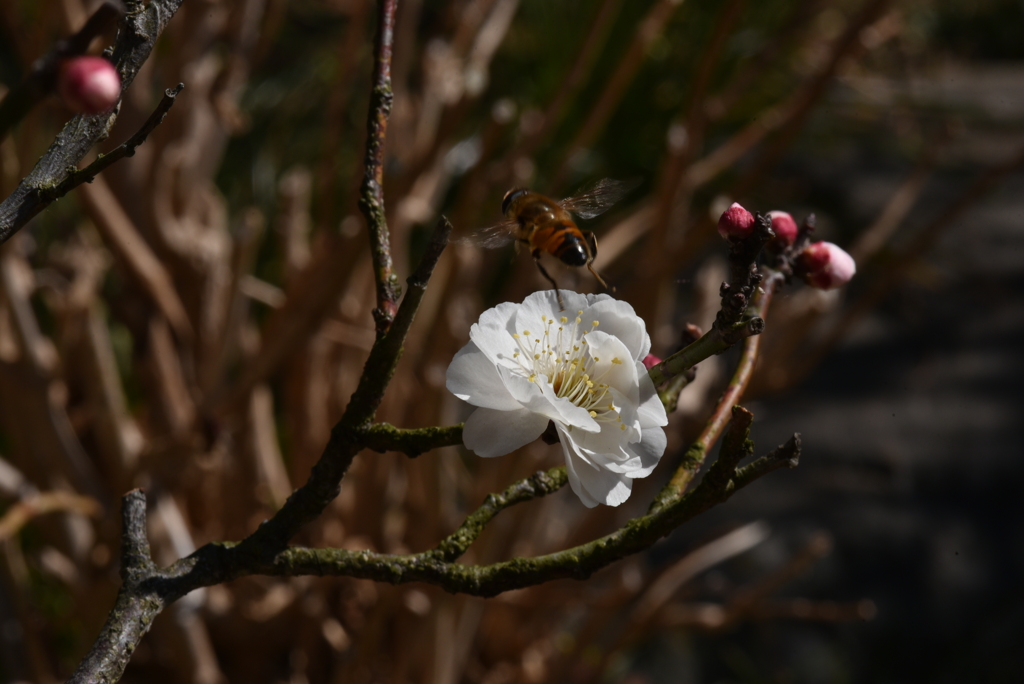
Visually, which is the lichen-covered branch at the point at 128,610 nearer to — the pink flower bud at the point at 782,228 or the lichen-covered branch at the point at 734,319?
the lichen-covered branch at the point at 734,319

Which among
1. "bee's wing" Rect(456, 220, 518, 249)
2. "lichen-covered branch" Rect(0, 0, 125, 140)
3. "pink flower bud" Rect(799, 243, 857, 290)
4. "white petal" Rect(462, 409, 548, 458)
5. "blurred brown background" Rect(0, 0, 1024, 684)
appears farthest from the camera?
"blurred brown background" Rect(0, 0, 1024, 684)

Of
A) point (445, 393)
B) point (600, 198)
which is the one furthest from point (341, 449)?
point (445, 393)

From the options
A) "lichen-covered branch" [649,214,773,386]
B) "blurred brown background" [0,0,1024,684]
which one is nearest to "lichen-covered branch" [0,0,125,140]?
"lichen-covered branch" [649,214,773,386]

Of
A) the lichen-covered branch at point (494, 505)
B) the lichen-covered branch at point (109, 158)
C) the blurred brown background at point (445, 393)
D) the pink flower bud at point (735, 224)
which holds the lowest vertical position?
the blurred brown background at point (445, 393)

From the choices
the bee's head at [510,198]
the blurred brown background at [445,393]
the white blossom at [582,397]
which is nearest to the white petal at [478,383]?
the white blossom at [582,397]

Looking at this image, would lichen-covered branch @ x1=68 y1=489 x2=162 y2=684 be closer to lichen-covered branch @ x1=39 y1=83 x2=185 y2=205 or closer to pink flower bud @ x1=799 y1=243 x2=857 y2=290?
lichen-covered branch @ x1=39 y1=83 x2=185 y2=205

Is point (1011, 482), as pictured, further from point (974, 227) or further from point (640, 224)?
point (640, 224)

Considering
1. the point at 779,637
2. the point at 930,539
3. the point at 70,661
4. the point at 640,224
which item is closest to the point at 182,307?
the point at 70,661

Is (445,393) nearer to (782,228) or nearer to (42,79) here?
(782,228)

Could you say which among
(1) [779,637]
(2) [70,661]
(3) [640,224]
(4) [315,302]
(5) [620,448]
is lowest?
(1) [779,637]
